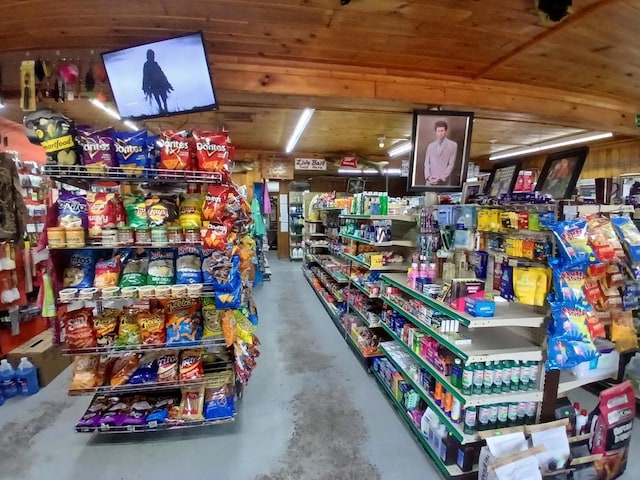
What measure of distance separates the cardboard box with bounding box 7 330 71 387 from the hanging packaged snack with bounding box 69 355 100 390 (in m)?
1.56

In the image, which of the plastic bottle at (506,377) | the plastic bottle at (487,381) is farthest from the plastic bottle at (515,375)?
the plastic bottle at (487,381)

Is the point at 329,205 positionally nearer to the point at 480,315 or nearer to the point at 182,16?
the point at 182,16

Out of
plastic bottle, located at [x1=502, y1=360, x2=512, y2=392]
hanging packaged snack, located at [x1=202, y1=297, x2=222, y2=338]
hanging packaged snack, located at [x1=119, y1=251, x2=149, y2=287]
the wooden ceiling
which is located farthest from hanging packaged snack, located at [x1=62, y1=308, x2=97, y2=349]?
plastic bottle, located at [x1=502, y1=360, x2=512, y2=392]

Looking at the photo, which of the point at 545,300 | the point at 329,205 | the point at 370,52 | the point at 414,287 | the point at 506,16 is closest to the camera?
the point at 545,300

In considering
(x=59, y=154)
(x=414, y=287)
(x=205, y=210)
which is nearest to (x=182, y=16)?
(x=59, y=154)

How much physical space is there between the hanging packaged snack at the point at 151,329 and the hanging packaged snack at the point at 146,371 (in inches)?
12.6

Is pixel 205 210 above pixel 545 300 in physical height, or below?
above

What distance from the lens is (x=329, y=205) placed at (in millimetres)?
6602

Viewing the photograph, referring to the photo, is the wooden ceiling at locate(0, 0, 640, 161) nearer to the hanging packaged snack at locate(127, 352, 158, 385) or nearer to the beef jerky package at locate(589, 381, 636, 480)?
the hanging packaged snack at locate(127, 352, 158, 385)

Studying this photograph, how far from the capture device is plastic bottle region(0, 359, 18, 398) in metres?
3.18

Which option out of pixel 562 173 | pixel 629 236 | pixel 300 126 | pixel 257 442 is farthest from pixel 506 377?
pixel 300 126

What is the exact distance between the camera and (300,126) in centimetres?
645

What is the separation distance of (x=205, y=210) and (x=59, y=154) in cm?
97

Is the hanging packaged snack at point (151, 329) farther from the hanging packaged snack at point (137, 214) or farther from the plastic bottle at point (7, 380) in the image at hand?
the plastic bottle at point (7, 380)
